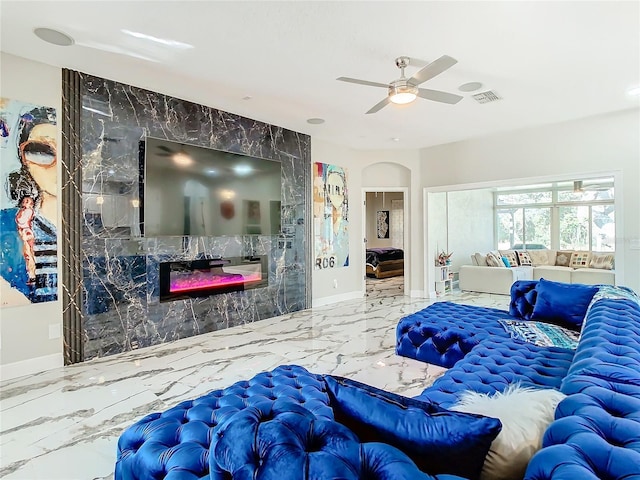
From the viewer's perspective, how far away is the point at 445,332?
322 centimetres

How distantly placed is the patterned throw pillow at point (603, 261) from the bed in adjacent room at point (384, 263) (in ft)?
14.4

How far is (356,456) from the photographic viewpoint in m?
0.85

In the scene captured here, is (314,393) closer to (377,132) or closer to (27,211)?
(27,211)

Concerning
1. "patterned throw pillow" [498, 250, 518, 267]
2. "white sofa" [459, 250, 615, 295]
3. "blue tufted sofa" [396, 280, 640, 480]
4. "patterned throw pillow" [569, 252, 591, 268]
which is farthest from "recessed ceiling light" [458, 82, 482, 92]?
"patterned throw pillow" [569, 252, 591, 268]

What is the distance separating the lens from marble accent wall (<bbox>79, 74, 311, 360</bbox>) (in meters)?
3.73

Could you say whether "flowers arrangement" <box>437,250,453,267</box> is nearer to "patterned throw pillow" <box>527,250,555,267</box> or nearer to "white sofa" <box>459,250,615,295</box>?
"white sofa" <box>459,250,615,295</box>

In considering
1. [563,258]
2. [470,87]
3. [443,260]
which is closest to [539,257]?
[563,258]

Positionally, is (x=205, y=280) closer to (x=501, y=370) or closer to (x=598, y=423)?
(x=501, y=370)

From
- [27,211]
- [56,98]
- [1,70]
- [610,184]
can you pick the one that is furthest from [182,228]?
[610,184]

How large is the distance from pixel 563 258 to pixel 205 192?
8.30 metres

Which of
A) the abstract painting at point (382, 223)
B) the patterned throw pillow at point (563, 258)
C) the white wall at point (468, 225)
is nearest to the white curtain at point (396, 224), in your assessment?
the abstract painting at point (382, 223)

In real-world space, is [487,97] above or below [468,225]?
above

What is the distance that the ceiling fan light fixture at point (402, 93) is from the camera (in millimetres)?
3264

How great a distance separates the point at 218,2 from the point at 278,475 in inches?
114
